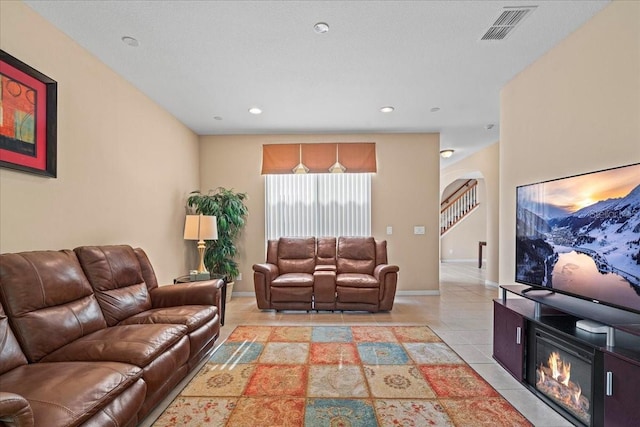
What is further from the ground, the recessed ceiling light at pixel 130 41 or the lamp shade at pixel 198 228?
the recessed ceiling light at pixel 130 41

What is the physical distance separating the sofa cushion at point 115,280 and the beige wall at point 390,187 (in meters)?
2.57

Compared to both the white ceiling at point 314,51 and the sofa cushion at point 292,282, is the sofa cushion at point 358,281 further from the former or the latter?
the white ceiling at point 314,51

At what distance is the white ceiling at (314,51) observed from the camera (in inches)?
89.2

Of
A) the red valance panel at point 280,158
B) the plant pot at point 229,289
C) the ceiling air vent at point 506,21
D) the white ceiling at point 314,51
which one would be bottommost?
the plant pot at point 229,289

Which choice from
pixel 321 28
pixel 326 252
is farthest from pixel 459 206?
pixel 321 28

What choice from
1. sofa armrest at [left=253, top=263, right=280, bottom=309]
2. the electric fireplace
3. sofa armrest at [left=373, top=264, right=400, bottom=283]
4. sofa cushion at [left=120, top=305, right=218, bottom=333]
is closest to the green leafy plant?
sofa armrest at [left=253, top=263, right=280, bottom=309]

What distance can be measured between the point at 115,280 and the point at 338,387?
205 centimetres

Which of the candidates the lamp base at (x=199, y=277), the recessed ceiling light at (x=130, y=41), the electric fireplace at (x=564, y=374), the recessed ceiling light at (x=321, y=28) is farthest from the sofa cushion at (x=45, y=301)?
the electric fireplace at (x=564, y=374)

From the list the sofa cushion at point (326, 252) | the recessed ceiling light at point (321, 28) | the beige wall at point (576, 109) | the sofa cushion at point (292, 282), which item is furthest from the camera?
the sofa cushion at point (326, 252)

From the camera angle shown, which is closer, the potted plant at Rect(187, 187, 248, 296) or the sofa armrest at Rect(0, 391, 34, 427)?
the sofa armrest at Rect(0, 391, 34, 427)

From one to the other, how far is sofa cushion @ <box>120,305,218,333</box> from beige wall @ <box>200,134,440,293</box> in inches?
104

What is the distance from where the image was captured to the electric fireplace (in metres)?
1.77

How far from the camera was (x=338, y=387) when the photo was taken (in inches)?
90.7

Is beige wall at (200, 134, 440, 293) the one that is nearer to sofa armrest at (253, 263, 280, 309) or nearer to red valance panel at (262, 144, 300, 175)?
red valance panel at (262, 144, 300, 175)
